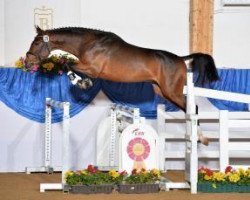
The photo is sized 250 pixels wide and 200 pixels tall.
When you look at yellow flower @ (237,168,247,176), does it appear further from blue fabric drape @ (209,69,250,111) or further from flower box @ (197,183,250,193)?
blue fabric drape @ (209,69,250,111)

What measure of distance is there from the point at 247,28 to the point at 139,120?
219 inches

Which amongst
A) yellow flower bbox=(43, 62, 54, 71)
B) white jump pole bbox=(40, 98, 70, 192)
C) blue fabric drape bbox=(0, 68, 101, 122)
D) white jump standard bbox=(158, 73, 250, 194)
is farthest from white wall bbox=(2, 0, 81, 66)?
white jump standard bbox=(158, 73, 250, 194)

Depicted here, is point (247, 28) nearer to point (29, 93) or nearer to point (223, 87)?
point (223, 87)

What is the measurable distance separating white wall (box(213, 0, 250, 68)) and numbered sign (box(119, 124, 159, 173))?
506 cm

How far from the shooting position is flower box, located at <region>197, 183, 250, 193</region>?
7.99 metres

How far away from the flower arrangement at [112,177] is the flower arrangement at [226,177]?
56 cm

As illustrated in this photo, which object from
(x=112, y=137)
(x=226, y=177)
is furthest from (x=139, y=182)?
(x=112, y=137)

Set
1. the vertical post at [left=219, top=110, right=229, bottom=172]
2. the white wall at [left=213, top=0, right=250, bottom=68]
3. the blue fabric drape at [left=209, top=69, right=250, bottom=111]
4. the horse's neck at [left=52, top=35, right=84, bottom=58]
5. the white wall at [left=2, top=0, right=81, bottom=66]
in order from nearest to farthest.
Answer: the vertical post at [left=219, top=110, right=229, bottom=172] → the horse's neck at [left=52, top=35, right=84, bottom=58] → the blue fabric drape at [left=209, top=69, right=250, bottom=111] → the white wall at [left=2, top=0, right=81, bottom=66] → the white wall at [left=213, top=0, right=250, bottom=68]

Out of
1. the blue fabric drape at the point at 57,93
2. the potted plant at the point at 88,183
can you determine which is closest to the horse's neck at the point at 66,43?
the blue fabric drape at the point at 57,93

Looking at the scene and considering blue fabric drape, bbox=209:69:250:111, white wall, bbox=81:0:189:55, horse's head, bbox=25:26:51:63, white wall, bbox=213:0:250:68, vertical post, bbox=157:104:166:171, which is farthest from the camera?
white wall, bbox=213:0:250:68

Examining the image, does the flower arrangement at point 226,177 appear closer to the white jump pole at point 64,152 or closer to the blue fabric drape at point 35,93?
the white jump pole at point 64,152

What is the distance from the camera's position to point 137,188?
312 inches

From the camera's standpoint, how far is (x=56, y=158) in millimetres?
10758

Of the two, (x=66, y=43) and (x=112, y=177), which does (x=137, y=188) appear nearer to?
(x=112, y=177)
